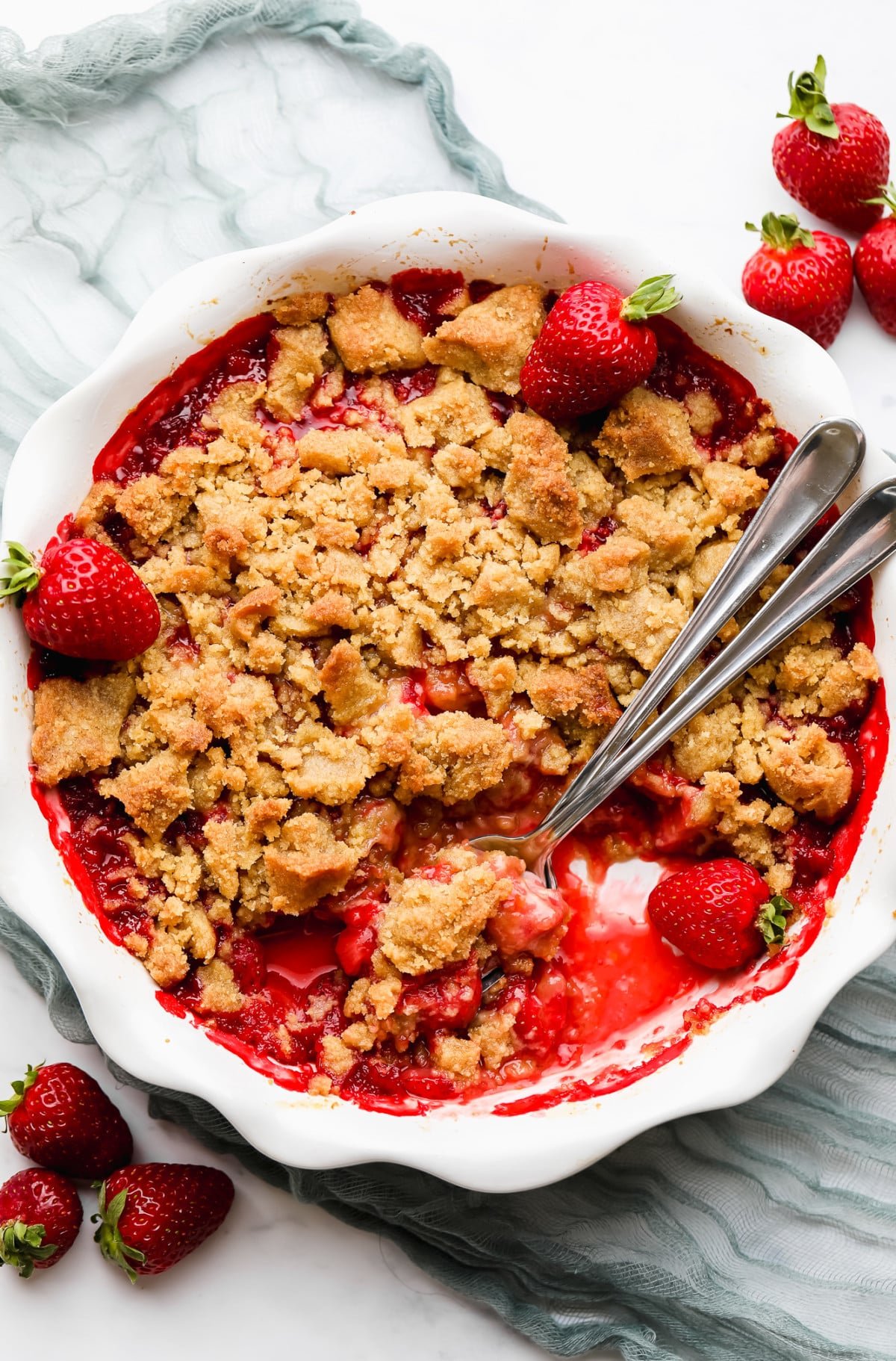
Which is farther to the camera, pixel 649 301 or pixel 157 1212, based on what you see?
pixel 157 1212

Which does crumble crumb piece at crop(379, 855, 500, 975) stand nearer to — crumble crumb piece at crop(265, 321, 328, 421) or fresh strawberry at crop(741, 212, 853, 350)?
crumble crumb piece at crop(265, 321, 328, 421)

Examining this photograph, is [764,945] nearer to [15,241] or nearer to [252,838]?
[252,838]

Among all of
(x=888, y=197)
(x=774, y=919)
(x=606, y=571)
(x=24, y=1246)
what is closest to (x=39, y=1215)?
(x=24, y=1246)

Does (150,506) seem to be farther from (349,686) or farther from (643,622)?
(643,622)

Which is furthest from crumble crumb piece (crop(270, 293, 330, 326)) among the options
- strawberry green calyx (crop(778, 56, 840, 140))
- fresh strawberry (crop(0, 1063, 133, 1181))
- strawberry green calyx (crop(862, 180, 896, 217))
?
fresh strawberry (crop(0, 1063, 133, 1181))

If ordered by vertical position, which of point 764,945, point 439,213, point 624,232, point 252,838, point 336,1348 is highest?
point 624,232

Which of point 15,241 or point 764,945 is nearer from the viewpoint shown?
point 764,945

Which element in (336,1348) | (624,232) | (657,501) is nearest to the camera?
(624,232)

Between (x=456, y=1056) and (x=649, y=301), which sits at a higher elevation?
(x=649, y=301)

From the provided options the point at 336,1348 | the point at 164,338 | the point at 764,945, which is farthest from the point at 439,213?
the point at 336,1348
